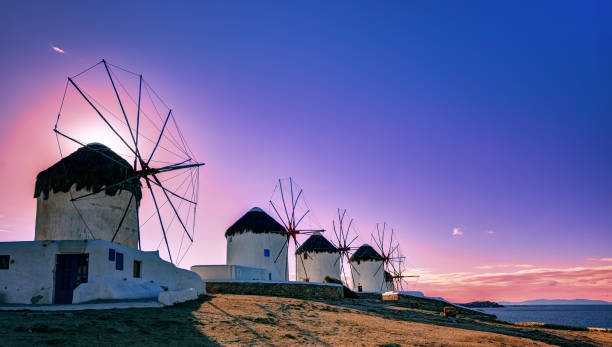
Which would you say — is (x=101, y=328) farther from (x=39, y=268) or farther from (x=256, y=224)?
(x=256, y=224)

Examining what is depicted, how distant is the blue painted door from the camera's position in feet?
58.7

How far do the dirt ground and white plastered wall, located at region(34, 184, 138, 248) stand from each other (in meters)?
7.93

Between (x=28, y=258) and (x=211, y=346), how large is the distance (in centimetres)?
1140

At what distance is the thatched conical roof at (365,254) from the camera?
56.8 metres

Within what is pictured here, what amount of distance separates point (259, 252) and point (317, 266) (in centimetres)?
1252

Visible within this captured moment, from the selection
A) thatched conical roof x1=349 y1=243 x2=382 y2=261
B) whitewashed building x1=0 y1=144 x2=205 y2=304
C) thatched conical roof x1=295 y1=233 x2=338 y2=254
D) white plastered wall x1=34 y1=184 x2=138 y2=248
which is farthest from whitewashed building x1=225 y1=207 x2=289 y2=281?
thatched conical roof x1=349 y1=243 x2=382 y2=261

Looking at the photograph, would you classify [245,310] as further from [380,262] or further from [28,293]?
[380,262]

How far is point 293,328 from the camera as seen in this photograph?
49.1ft

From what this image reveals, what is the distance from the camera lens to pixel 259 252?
124 feet

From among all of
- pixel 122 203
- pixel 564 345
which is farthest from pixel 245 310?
pixel 564 345

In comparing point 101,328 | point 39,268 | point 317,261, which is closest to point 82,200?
point 39,268

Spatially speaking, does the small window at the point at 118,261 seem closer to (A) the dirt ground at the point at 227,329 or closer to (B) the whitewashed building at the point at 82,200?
(A) the dirt ground at the point at 227,329

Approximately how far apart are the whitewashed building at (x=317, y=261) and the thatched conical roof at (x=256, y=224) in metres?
10.2

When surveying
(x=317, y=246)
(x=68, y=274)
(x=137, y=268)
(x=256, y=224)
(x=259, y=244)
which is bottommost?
(x=68, y=274)
